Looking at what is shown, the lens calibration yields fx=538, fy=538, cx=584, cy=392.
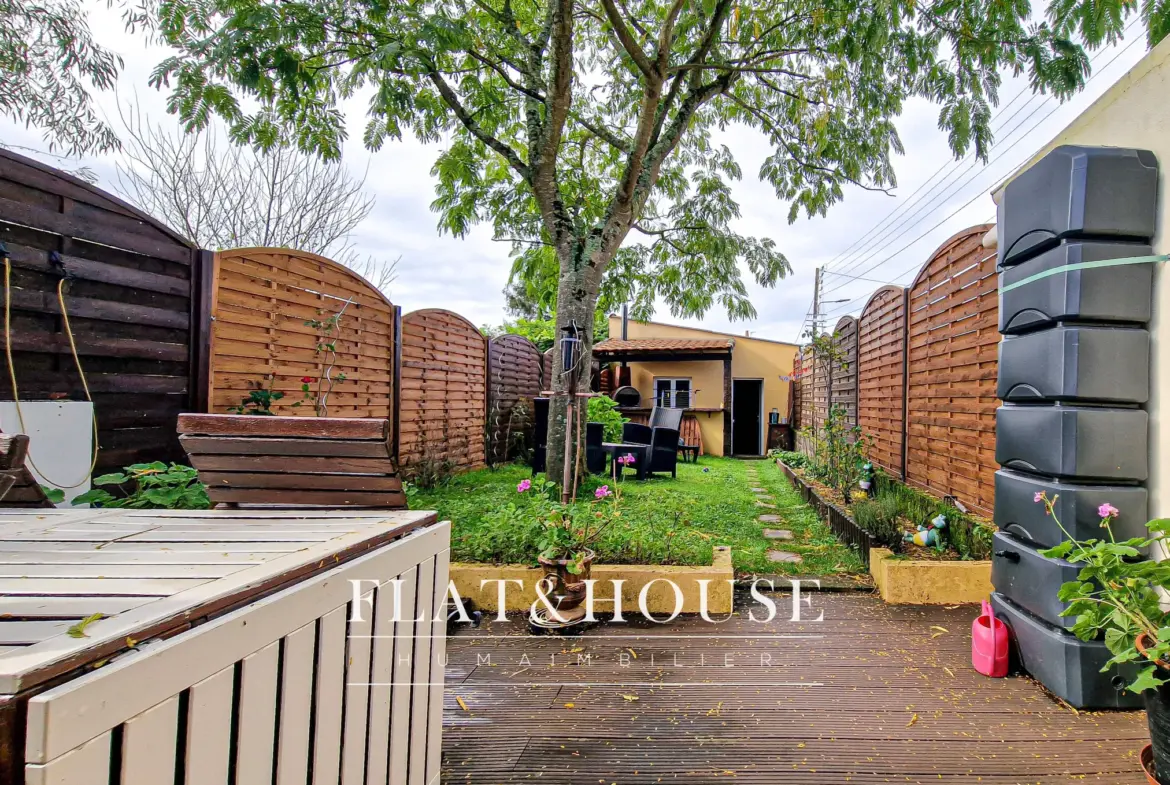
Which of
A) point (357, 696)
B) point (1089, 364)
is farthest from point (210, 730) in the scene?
point (1089, 364)

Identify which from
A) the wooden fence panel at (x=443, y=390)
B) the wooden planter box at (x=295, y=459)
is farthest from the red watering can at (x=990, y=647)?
the wooden fence panel at (x=443, y=390)

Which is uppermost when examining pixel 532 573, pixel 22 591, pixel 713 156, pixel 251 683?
pixel 713 156

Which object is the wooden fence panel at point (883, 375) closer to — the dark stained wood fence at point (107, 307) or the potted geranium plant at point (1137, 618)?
the potted geranium plant at point (1137, 618)

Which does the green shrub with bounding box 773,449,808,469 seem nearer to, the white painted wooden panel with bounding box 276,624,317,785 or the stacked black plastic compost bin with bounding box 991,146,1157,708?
the stacked black plastic compost bin with bounding box 991,146,1157,708

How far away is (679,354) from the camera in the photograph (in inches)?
465

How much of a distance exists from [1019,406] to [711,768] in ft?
6.68

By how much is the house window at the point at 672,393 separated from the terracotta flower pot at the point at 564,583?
30.7 ft

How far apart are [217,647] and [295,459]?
0.91 m

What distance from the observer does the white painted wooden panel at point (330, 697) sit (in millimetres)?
1008

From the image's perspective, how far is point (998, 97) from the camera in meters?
4.30

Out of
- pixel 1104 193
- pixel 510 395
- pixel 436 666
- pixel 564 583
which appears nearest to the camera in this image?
pixel 436 666

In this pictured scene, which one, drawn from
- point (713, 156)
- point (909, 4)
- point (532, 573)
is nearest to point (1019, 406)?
point (532, 573)

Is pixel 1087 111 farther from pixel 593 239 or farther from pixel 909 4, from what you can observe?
pixel 593 239

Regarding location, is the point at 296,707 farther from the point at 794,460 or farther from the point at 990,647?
the point at 794,460
